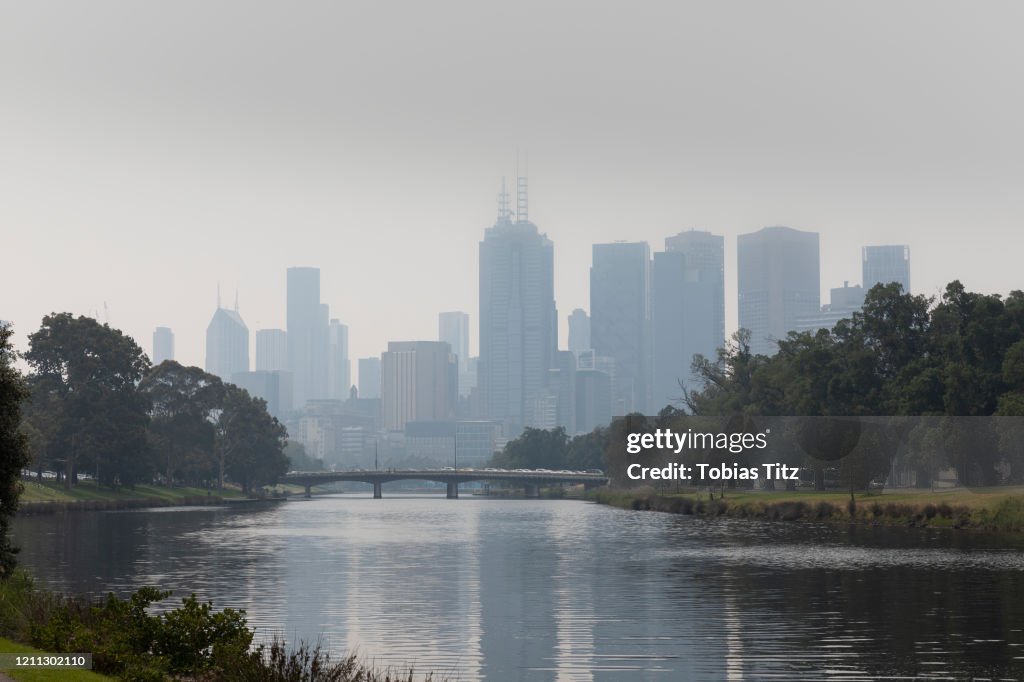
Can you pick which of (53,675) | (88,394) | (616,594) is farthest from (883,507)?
(88,394)

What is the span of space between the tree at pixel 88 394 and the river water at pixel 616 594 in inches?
2429

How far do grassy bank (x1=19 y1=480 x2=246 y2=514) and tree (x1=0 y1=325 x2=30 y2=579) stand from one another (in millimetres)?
94621

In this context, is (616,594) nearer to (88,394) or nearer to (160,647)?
(160,647)

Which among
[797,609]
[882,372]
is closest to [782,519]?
[882,372]

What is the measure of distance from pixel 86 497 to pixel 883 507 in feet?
324

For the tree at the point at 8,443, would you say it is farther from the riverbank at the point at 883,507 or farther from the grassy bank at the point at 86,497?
the grassy bank at the point at 86,497

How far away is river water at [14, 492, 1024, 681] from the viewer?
38.0 metres

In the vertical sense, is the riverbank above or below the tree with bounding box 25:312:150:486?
below

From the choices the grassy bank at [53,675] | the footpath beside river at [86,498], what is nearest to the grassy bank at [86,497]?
the footpath beside river at [86,498]

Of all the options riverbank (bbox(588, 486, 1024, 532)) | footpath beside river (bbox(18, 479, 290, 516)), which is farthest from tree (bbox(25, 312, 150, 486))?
riverbank (bbox(588, 486, 1024, 532))

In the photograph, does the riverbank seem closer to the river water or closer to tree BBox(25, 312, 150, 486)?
the river water

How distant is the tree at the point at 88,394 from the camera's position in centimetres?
16675

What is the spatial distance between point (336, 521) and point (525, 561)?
71.0m

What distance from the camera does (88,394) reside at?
17050cm
